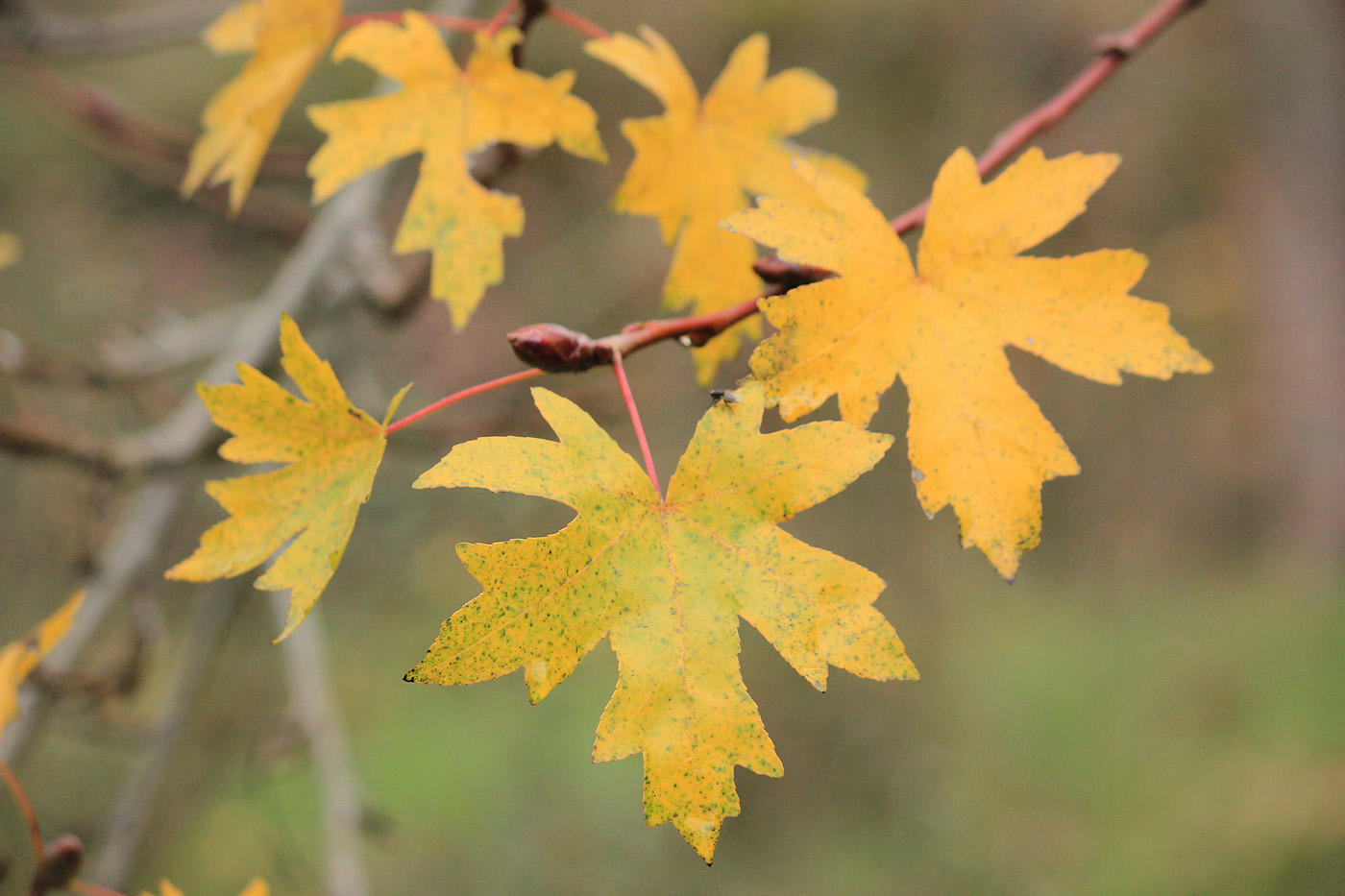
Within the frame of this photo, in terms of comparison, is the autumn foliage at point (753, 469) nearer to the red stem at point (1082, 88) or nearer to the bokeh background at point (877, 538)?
the red stem at point (1082, 88)

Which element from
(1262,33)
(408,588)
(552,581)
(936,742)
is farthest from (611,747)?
(1262,33)

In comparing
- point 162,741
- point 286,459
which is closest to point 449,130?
point 286,459

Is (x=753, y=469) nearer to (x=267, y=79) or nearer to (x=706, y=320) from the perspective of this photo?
(x=706, y=320)

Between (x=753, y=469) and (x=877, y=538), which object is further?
(x=877, y=538)

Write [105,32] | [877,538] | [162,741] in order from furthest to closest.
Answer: [877,538]
[105,32]
[162,741]

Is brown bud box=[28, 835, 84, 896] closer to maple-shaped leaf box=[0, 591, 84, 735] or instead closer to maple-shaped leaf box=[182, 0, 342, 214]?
maple-shaped leaf box=[0, 591, 84, 735]

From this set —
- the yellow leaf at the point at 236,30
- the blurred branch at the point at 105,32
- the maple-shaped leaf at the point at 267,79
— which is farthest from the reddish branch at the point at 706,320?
the blurred branch at the point at 105,32

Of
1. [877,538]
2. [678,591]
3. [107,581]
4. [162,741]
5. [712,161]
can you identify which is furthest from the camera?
[877,538]
